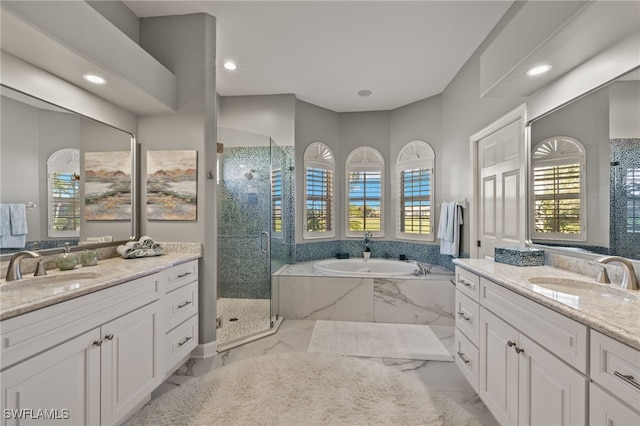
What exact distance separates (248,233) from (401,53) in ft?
8.62

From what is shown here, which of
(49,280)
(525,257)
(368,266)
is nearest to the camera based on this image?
(49,280)

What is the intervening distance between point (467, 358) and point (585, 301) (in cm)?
99

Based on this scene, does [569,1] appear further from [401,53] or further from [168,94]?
[168,94]

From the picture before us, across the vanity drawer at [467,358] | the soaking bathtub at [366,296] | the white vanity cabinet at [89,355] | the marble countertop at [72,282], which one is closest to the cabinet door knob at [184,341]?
the white vanity cabinet at [89,355]

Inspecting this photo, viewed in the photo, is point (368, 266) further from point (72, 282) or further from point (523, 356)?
point (72, 282)

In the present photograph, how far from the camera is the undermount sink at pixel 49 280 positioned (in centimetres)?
134

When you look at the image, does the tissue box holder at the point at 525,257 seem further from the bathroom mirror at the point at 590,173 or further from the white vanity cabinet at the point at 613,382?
the white vanity cabinet at the point at 613,382

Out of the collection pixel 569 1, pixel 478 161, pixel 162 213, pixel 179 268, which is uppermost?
pixel 569 1

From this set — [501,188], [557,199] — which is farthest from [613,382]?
[501,188]

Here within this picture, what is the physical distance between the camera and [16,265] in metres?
1.40

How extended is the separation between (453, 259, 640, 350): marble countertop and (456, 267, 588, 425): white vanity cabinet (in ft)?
0.17

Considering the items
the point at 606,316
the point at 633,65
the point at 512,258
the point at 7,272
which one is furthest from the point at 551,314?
the point at 7,272

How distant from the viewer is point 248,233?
3.09 metres

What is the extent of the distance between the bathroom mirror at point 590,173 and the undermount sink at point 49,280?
281 centimetres
